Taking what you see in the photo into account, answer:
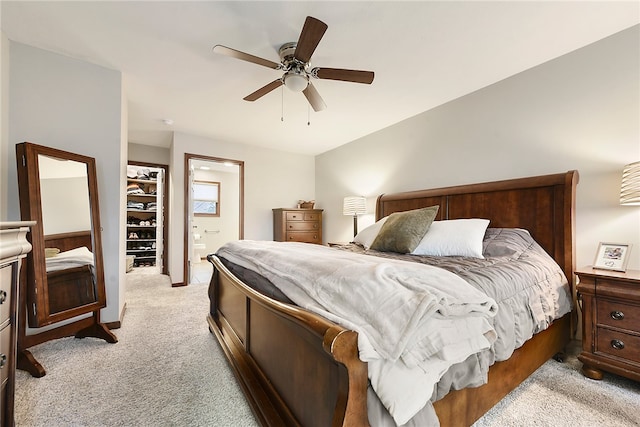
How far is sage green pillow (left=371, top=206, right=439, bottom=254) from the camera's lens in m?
2.39

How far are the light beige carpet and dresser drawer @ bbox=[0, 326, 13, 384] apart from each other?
51 centimetres

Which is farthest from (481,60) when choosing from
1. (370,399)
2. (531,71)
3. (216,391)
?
(216,391)

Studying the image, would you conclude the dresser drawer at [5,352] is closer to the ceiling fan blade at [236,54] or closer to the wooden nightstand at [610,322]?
the ceiling fan blade at [236,54]

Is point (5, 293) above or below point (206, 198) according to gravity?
below

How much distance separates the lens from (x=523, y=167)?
8.09 ft

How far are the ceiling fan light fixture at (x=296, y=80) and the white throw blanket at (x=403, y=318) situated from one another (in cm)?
162

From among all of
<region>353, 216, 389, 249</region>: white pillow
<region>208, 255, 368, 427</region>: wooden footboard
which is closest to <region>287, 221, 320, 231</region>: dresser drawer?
<region>353, 216, 389, 249</region>: white pillow

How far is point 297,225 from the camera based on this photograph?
483 cm

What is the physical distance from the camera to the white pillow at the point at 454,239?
2135mm

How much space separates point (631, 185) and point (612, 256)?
49 cm

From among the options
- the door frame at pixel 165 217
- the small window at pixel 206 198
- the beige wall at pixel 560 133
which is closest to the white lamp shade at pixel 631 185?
the beige wall at pixel 560 133

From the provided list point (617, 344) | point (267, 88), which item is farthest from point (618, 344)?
point (267, 88)

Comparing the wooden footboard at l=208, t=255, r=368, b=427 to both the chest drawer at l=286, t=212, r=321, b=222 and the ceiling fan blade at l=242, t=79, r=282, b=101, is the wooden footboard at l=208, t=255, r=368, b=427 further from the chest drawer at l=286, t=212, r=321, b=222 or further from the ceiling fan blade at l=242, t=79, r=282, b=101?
the chest drawer at l=286, t=212, r=321, b=222

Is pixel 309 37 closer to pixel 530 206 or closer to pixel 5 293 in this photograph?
pixel 5 293
